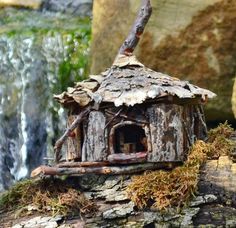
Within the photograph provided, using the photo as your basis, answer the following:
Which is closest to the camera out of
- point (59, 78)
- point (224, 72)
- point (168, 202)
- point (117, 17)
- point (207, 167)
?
point (168, 202)

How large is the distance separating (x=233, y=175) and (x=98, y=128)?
3.29 feet

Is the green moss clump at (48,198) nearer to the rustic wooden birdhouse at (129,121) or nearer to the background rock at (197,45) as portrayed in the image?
the rustic wooden birdhouse at (129,121)

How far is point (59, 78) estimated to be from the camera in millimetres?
7891

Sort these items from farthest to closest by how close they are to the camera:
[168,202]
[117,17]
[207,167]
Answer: [117,17]
[207,167]
[168,202]

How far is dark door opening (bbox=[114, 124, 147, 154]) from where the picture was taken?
171 inches

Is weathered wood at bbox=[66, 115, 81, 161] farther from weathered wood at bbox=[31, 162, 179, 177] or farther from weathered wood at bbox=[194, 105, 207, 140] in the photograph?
weathered wood at bbox=[194, 105, 207, 140]

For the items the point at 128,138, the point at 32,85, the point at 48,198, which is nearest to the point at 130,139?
the point at 128,138

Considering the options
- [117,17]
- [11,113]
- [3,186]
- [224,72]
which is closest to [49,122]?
[11,113]

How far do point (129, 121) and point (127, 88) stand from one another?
0.25m

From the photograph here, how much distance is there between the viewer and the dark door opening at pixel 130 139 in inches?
171

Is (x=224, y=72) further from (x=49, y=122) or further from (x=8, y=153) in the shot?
(x=8, y=153)

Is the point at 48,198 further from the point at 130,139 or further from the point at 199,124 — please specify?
the point at 199,124

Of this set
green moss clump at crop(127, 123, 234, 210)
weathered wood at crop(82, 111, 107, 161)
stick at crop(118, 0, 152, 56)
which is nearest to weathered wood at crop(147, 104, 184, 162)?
green moss clump at crop(127, 123, 234, 210)

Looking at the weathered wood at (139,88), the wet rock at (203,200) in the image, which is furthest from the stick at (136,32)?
the wet rock at (203,200)
